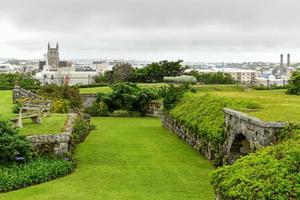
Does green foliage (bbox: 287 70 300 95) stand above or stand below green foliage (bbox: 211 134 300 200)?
above

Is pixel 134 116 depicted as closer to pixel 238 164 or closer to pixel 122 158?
pixel 122 158

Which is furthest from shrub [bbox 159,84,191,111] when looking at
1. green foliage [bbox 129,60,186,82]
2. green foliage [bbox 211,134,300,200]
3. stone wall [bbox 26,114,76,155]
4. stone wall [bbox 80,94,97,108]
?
green foliage [bbox 129,60,186,82]

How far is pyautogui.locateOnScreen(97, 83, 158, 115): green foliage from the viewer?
34.9m

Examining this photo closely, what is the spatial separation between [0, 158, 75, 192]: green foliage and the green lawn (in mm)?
264

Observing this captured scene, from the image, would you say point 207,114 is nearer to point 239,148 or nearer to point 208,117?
point 208,117

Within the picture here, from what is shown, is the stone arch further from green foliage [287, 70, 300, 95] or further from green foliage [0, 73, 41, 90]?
green foliage [0, 73, 41, 90]

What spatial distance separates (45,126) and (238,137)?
6.77 meters

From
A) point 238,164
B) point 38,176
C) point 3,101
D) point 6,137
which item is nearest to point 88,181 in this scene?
point 38,176

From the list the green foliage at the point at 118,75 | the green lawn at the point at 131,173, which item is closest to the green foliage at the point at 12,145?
the green lawn at the point at 131,173

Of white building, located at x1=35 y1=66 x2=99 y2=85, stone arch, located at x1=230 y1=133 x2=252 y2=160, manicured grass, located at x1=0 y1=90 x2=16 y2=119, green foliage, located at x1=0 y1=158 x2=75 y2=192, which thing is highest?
white building, located at x1=35 y1=66 x2=99 y2=85

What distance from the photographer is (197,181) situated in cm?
1407

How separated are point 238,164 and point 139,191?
3.29m

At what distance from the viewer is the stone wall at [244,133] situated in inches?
469

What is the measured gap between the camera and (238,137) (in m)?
14.9
